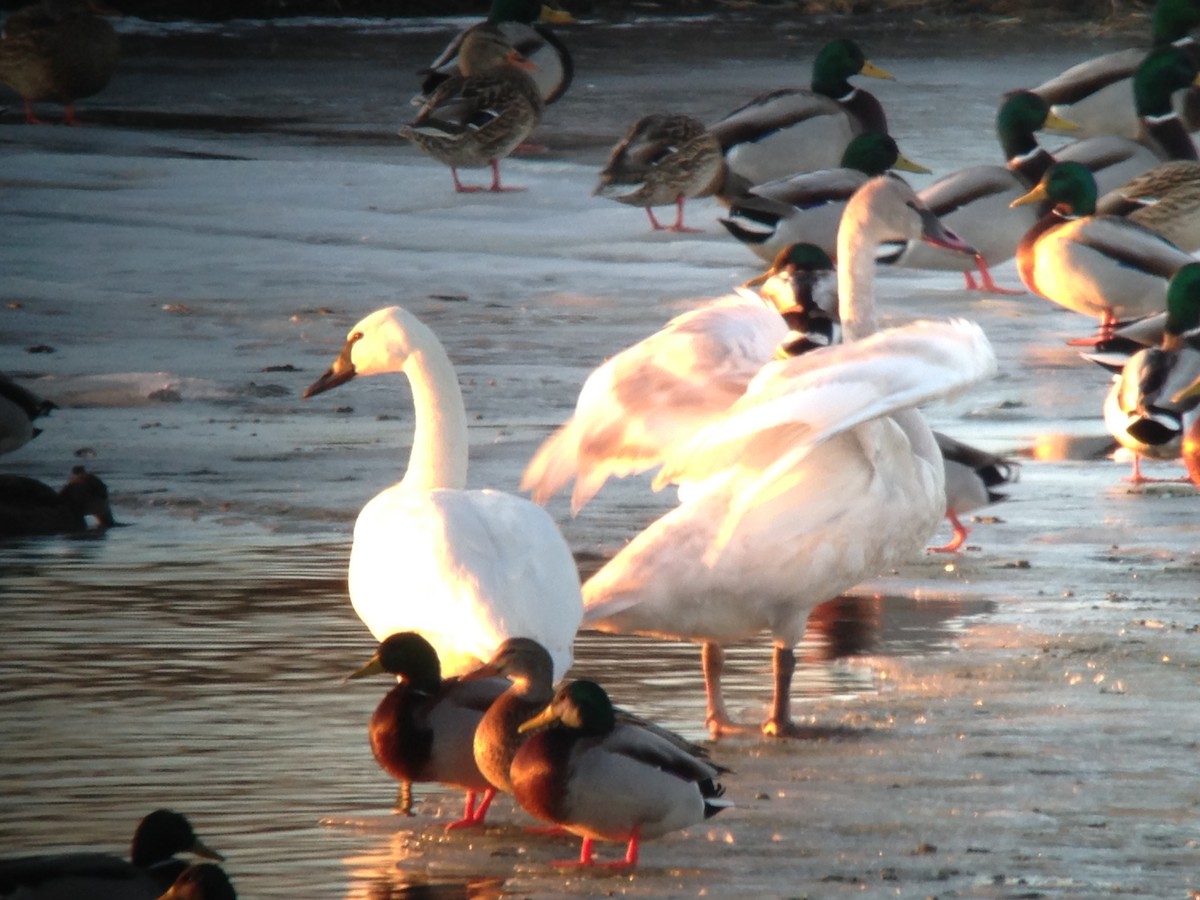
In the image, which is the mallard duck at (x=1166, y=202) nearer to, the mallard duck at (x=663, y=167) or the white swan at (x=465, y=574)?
the mallard duck at (x=663, y=167)

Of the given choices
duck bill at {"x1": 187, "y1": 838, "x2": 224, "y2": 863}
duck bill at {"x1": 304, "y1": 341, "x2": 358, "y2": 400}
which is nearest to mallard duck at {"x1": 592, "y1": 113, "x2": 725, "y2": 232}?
duck bill at {"x1": 304, "y1": 341, "x2": 358, "y2": 400}

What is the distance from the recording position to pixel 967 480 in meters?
8.38

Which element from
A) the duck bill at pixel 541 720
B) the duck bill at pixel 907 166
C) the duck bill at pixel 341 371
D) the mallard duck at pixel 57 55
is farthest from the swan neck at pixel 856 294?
the mallard duck at pixel 57 55

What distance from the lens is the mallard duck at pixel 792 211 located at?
13992mm

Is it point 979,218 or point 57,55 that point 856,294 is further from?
point 57,55

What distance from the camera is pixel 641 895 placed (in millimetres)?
4855

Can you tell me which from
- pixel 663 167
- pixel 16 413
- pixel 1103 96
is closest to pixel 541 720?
pixel 16 413

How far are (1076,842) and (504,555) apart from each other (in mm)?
1519

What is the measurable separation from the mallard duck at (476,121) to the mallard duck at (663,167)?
42.9 inches

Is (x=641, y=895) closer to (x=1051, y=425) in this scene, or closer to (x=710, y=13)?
(x=1051, y=425)

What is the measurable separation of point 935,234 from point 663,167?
7426 millimetres

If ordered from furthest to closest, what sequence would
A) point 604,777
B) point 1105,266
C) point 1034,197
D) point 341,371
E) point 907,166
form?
point 907,166, point 1034,197, point 1105,266, point 341,371, point 604,777

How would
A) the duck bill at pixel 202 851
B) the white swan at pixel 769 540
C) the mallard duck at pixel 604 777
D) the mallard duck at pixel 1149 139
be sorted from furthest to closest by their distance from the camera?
the mallard duck at pixel 1149 139 → the white swan at pixel 769 540 → the mallard duck at pixel 604 777 → the duck bill at pixel 202 851

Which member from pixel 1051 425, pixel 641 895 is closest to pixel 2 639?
pixel 641 895
